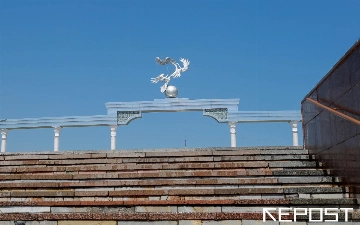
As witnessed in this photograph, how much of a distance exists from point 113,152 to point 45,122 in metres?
8.78

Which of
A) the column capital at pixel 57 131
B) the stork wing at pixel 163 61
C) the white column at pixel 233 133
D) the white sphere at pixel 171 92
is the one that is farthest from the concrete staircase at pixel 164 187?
the stork wing at pixel 163 61

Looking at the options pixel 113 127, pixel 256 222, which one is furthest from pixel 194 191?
pixel 113 127

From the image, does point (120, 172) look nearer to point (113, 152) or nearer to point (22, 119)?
point (113, 152)

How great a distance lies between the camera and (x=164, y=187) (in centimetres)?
730

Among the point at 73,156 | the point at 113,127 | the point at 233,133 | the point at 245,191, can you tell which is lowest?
the point at 245,191

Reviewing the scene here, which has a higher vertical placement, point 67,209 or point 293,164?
point 293,164

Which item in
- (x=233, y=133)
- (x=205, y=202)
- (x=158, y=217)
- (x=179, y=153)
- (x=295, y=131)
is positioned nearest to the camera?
(x=158, y=217)

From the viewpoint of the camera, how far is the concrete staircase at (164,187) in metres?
5.40

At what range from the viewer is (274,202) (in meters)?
6.02

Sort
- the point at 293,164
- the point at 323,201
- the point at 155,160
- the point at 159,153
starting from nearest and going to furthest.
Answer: the point at 323,201
the point at 293,164
the point at 155,160
the point at 159,153

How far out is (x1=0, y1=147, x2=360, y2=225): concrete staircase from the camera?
5.40 meters

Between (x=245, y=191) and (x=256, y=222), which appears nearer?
(x=256, y=222)

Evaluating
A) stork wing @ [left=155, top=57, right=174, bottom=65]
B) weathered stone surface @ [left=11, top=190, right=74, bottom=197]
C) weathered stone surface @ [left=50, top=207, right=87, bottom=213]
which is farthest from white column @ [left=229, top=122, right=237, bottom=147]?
weathered stone surface @ [left=50, top=207, right=87, bottom=213]

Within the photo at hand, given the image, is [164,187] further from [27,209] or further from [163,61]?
[163,61]
